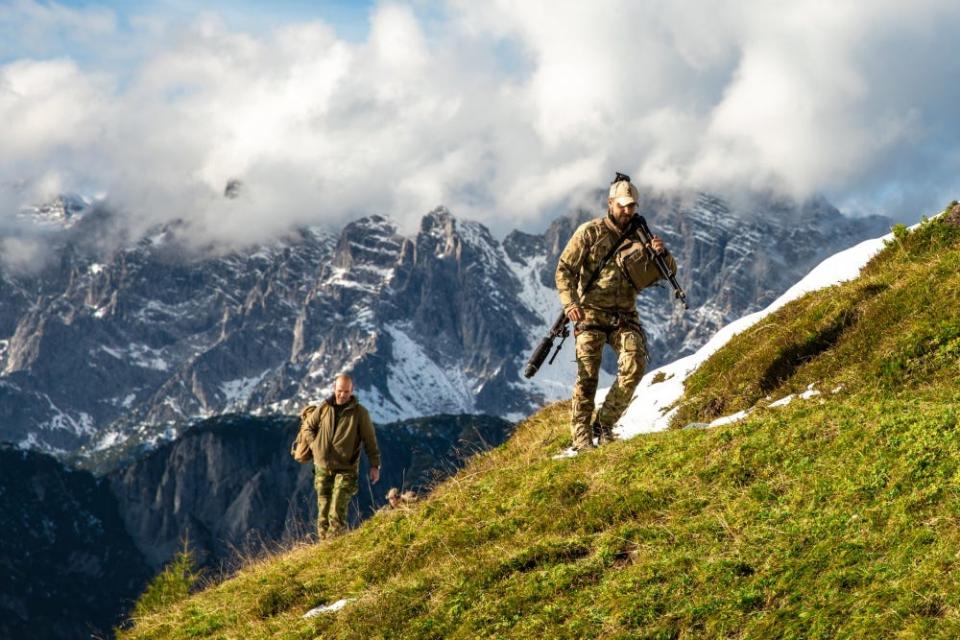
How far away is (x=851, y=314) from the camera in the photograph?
17.7 m

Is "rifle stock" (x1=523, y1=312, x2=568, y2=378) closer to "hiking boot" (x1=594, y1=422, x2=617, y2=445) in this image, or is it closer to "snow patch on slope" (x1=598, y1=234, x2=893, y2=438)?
"hiking boot" (x1=594, y1=422, x2=617, y2=445)

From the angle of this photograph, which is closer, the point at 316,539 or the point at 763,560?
the point at 763,560

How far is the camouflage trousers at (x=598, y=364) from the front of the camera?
16.4 m

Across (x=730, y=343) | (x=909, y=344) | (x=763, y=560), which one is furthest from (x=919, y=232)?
(x=763, y=560)

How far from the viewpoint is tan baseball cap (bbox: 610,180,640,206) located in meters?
16.2

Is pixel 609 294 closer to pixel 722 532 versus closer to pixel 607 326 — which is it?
pixel 607 326

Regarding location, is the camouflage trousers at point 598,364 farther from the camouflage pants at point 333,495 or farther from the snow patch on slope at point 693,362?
the camouflage pants at point 333,495

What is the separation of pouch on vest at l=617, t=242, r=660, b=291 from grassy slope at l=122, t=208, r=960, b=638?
2.78m

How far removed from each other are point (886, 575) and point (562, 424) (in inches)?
505

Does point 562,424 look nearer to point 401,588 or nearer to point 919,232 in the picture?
point 919,232

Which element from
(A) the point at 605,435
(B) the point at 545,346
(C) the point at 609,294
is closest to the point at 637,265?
(C) the point at 609,294

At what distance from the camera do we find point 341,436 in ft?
67.9

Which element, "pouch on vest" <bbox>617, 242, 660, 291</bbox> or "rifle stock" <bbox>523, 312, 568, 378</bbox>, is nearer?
"pouch on vest" <bbox>617, 242, 660, 291</bbox>

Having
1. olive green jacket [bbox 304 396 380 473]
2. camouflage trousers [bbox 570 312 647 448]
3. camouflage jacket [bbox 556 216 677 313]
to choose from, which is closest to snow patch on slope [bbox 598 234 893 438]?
camouflage trousers [bbox 570 312 647 448]
